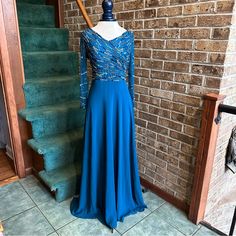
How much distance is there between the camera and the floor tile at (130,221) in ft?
5.40

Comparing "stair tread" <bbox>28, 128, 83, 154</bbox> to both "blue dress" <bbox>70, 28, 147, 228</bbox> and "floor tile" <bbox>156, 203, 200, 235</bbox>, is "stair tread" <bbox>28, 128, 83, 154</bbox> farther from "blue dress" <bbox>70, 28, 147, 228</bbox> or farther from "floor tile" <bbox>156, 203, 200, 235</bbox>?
"floor tile" <bbox>156, 203, 200, 235</bbox>

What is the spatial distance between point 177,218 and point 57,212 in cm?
93

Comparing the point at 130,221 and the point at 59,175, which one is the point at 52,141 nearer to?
the point at 59,175

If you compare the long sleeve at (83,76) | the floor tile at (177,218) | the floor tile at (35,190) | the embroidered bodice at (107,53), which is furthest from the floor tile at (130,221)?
the embroidered bodice at (107,53)

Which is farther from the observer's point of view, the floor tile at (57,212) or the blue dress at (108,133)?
the floor tile at (57,212)

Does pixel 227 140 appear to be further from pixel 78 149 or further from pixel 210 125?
pixel 78 149

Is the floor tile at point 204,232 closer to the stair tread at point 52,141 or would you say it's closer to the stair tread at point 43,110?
the stair tread at point 52,141

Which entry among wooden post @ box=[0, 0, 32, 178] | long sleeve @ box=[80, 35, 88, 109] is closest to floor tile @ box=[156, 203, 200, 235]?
long sleeve @ box=[80, 35, 88, 109]

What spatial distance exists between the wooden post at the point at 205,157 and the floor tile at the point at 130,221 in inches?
13.8

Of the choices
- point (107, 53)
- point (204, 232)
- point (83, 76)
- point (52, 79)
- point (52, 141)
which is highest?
point (107, 53)

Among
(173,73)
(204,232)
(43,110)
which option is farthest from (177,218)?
Result: (43,110)

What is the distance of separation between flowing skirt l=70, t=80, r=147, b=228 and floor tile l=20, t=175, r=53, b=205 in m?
0.30

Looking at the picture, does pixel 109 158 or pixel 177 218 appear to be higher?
pixel 109 158

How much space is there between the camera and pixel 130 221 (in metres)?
1.71
